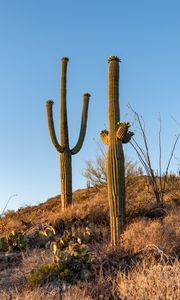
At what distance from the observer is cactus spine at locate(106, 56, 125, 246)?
429 inches

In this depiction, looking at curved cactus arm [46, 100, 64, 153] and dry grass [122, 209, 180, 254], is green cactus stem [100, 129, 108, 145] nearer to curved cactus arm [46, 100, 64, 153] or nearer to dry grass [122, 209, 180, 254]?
dry grass [122, 209, 180, 254]

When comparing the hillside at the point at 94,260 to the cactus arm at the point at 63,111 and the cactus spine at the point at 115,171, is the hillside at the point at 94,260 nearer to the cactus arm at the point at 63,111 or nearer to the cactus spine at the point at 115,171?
the cactus spine at the point at 115,171

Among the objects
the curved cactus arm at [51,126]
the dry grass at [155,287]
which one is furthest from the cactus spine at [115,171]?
the curved cactus arm at [51,126]

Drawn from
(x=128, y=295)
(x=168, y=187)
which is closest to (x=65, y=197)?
(x=168, y=187)

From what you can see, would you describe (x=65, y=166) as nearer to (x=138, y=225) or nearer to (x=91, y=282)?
(x=138, y=225)

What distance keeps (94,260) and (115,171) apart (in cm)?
294

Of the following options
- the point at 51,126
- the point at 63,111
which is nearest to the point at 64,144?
the point at 51,126

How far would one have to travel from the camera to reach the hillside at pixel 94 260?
252 inches

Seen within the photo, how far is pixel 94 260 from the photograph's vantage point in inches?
340

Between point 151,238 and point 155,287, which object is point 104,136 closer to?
point 151,238

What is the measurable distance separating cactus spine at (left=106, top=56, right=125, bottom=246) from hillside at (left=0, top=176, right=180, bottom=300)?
1.14 feet

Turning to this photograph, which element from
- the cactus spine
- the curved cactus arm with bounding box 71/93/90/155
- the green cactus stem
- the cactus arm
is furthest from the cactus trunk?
the cactus spine

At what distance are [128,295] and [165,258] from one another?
2.16 metres

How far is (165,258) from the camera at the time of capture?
8234 millimetres
